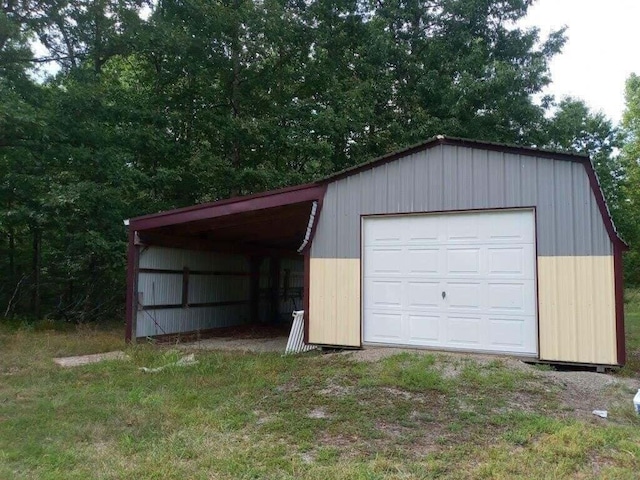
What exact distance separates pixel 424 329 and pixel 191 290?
18.0 ft

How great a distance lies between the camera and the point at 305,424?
454 cm

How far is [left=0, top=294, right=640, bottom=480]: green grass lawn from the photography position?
361 centimetres

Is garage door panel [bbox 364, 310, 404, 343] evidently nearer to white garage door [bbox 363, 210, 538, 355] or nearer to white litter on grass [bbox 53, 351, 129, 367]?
white garage door [bbox 363, 210, 538, 355]

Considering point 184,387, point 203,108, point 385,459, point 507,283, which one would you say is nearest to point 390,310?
point 507,283

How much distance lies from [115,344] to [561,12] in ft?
51.9

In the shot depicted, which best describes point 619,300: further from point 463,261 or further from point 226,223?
point 226,223

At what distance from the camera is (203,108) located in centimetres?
1554

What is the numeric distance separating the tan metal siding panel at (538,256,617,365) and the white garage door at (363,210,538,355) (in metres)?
0.18

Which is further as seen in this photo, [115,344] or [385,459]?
[115,344]

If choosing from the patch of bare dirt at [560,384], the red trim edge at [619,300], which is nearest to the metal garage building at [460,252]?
the red trim edge at [619,300]

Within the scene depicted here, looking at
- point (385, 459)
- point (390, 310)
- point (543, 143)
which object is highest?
point (543, 143)

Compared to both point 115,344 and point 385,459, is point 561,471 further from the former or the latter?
point 115,344

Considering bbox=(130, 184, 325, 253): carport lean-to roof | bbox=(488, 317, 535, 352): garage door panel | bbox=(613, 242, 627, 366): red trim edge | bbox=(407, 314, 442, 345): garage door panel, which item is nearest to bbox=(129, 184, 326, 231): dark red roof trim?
bbox=(130, 184, 325, 253): carport lean-to roof

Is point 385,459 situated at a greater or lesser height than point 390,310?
lesser
